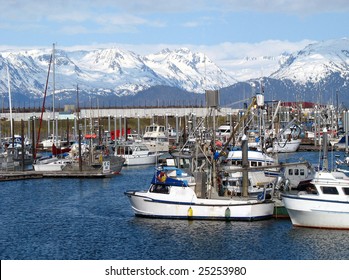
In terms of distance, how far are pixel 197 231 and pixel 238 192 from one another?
318 inches

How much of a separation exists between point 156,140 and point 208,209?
88.7m

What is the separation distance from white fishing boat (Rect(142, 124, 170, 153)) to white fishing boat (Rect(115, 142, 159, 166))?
51.9 feet

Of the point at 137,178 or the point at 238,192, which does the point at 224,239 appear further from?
the point at 137,178

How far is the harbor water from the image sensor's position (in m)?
50.5

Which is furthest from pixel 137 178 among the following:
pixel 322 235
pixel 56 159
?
pixel 322 235

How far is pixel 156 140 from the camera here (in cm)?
14725

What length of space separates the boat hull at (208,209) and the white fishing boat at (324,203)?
3.26 m

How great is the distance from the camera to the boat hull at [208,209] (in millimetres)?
58344

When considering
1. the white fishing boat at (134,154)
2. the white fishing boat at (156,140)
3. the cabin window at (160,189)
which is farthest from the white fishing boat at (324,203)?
the white fishing boat at (156,140)

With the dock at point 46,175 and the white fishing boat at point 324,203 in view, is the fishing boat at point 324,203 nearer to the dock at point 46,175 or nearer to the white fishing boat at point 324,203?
the white fishing boat at point 324,203

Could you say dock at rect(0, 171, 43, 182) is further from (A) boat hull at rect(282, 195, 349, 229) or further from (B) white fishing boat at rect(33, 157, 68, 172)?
(A) boat hull at rect(282, 195, 349, 229)

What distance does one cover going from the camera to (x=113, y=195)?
7881 cm

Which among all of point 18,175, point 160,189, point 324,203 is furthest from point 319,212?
point 18,175

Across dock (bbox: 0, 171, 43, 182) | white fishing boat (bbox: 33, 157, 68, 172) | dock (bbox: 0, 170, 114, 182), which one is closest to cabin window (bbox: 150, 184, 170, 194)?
dock (bbox: 0, 170, 114, 182)
